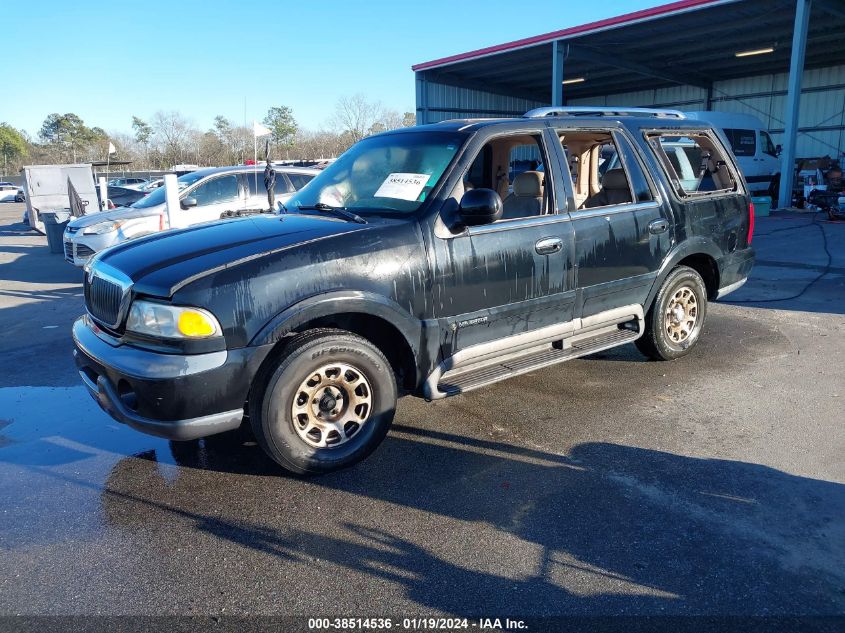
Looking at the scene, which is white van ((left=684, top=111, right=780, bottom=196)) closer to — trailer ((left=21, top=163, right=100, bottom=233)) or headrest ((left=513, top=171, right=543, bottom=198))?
headrest ((left=513, top=171, right=543, bottom=198))

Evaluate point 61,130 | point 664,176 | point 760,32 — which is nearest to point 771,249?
point 664,176

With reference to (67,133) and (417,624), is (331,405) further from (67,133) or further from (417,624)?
(67,133)

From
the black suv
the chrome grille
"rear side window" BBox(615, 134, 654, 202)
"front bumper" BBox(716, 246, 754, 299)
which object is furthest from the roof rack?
the chrome grille

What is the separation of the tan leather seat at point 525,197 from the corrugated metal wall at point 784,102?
3003 cm

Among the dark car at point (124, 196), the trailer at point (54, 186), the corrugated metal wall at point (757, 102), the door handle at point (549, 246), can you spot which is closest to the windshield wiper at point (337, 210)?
the door handle at point (549, 246)

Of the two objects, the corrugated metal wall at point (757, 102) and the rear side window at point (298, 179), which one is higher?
the corrugated metal wall at point (757, 102)

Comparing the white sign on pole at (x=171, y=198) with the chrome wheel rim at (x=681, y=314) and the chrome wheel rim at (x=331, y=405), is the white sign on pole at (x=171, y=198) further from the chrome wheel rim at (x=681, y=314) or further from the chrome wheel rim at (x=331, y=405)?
the chrome wheel rim at (x=681, y=314)

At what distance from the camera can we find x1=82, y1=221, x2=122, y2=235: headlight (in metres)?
10.8

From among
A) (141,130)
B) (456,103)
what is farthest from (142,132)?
(456,103)

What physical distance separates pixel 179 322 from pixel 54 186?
1947 cm

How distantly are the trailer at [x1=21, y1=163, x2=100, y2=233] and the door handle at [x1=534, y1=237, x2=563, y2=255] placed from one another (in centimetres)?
1801

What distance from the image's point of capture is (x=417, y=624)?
2.47 m

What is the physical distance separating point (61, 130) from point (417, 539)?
89.8 metres

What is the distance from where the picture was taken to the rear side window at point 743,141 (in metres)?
20.0
